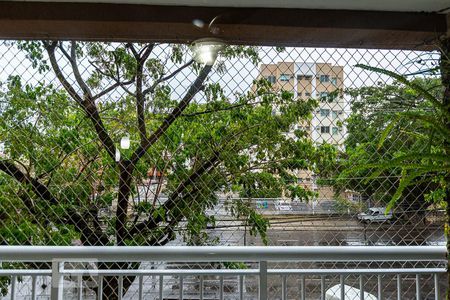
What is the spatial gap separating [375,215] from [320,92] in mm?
717

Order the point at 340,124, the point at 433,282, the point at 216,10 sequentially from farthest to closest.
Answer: the point at 340,124 → the point at 433,282 → the point at 216,10

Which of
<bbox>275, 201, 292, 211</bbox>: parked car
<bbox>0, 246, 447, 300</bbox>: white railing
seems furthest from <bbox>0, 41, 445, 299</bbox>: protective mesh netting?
<bbox>0, 246, 447, 300</bbox>: white railing

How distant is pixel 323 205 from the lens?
1.92m

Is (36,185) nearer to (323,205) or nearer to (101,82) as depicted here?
(101,82)

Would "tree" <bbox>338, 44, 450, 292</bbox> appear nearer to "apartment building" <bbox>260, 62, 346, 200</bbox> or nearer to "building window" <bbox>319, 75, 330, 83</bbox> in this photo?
"apartment building" <bbox>260, 62, 346, 200</bbox>

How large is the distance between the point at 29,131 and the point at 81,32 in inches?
26.7

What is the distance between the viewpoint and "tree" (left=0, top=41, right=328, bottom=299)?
1.98 m

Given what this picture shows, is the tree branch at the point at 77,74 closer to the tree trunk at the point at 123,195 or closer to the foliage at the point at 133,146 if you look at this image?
the foliage at the point at 133,146

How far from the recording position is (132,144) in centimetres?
202

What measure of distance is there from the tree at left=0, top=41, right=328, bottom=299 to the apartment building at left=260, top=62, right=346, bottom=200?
1.9 inches

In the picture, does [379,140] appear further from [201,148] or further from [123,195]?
[123,195]

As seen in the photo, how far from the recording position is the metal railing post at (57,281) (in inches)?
65.9

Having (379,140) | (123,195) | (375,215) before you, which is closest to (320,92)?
(379,140)

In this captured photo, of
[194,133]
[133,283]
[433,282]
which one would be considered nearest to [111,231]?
[133,283]
